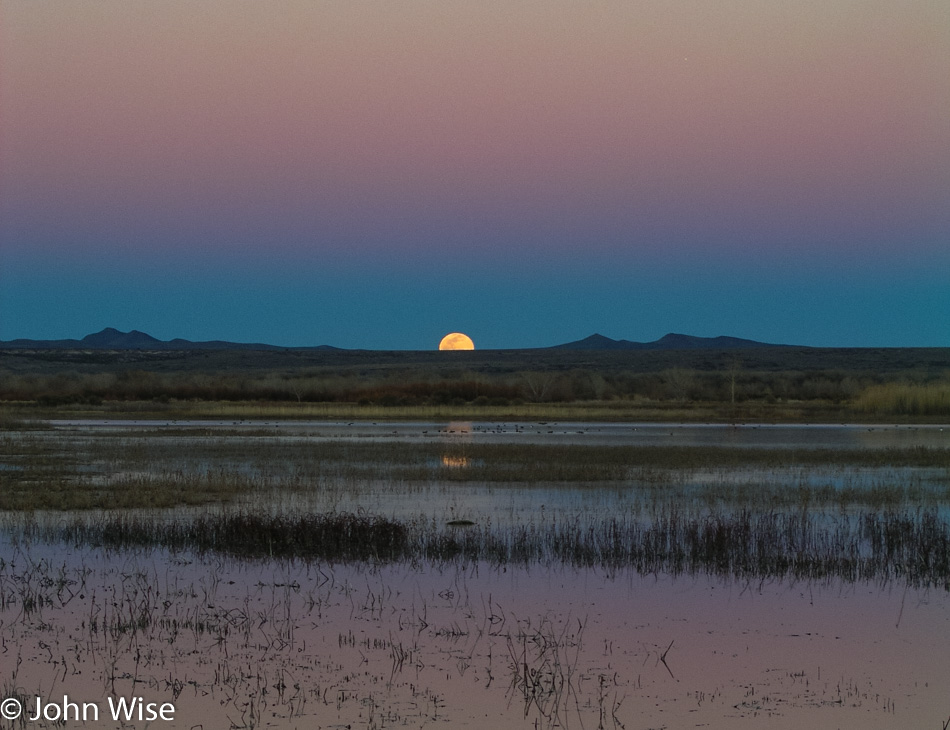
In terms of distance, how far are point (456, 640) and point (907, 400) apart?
5115 cm

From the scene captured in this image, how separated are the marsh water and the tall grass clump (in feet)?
130

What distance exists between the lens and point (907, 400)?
5603cm

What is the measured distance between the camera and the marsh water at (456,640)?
8.42 m

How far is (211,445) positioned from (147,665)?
A: 25.6 meters

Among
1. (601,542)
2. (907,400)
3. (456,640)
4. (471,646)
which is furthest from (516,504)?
(907,400)

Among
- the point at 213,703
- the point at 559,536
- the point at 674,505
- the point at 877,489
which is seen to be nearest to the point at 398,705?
the point at 213,703

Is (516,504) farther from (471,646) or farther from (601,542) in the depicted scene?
(471,646)

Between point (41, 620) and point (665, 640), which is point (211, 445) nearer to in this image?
point (41, 620)

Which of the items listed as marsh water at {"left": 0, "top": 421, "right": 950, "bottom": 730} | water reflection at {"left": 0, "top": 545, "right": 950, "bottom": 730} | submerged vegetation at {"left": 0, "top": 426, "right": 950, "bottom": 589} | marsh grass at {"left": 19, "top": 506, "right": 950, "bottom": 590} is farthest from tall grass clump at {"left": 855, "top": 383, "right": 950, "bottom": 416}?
water reflection at {"left": 0, "top": 545, "right": 950, "bottom": 730}

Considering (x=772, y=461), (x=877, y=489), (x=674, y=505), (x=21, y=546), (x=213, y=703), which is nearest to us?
(x=213, y=703)

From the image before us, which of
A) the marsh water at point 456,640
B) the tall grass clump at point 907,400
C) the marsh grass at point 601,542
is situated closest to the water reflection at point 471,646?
the marsh water at point 456,640

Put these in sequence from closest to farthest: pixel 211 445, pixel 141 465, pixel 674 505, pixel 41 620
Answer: pixel 41 620 < pixel 674 505 < pixel 141 465 < pixel 211 445

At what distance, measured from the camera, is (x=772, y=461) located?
94.6 feet

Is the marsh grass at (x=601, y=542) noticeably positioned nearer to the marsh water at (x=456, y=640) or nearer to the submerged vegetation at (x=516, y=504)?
the submerged vegetation at (x=516, y=504)
